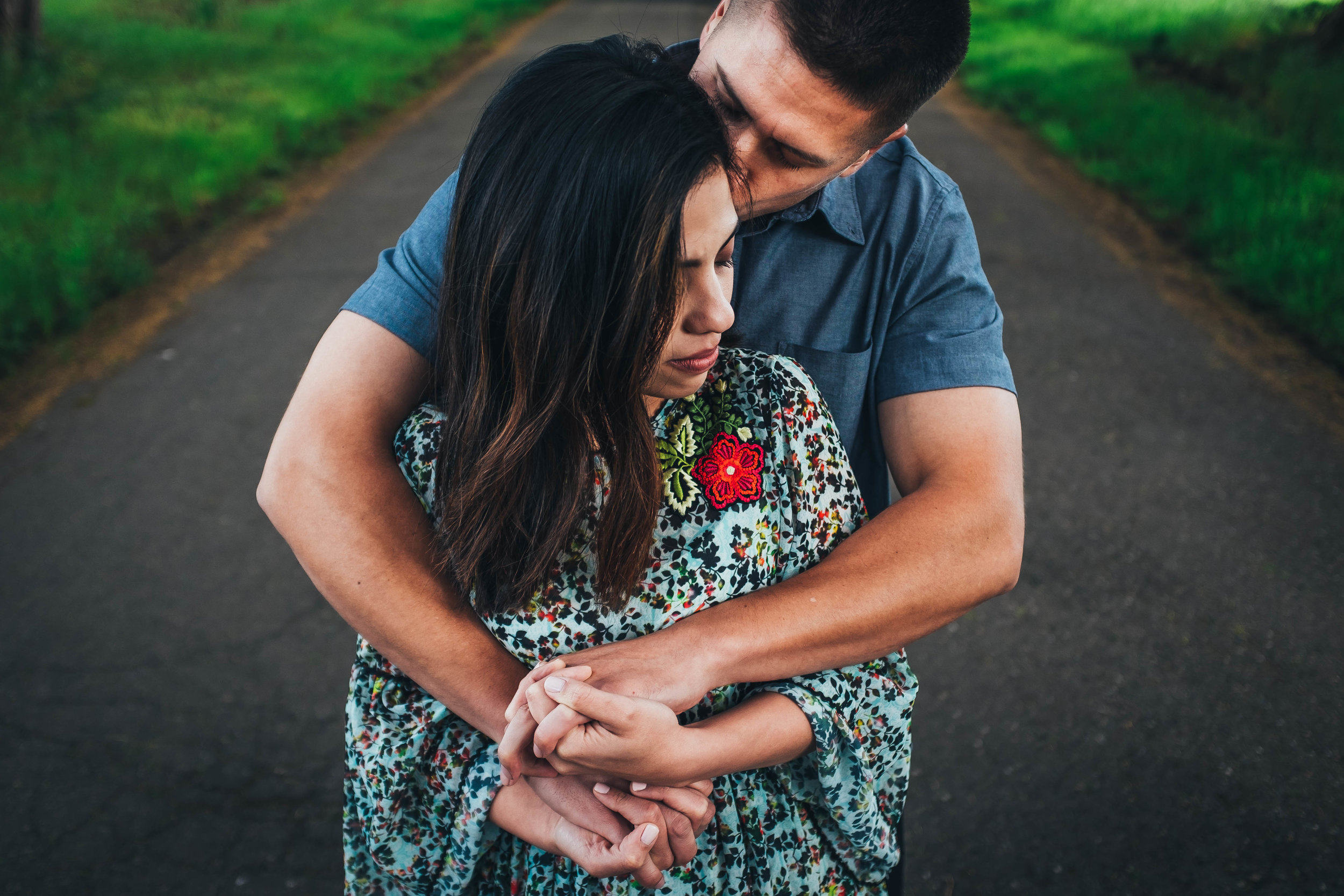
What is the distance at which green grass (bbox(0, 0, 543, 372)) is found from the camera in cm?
484

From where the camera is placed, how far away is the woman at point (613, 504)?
3.44 ft

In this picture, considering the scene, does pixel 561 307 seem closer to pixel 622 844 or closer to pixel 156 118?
pixel 622 844

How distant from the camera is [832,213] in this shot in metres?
1.45

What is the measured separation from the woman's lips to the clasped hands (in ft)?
1.31

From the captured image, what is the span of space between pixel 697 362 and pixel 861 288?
445 millimetres

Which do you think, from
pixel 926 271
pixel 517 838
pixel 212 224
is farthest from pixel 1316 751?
pixel 212 224

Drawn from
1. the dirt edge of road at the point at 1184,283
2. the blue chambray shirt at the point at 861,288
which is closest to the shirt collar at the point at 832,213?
the blue chambray shirt at the point at 861,288

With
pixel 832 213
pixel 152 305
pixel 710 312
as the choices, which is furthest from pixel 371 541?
pixel 152 305

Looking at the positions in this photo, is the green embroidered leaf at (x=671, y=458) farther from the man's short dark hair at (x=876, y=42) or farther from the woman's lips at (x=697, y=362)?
the man's short dark hair at (x=876, y=42)

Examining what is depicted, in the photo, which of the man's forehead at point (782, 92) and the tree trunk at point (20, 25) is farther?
the tree trunk at point (20, 25)

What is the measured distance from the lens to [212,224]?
5871mm

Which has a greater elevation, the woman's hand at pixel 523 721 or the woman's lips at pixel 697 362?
the woman's lips at pixel 697 362

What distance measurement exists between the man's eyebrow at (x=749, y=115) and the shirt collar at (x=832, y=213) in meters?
0.10

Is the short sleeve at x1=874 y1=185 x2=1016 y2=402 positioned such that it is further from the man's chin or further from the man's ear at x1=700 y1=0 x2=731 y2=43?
the man's ear at x1=700 y1=0 x2=731 y2=43
